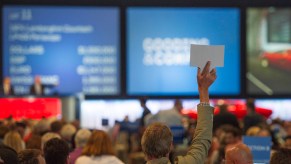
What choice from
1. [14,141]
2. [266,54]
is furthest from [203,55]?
[266,54]

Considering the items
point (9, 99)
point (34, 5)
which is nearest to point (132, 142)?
point (9, 99)

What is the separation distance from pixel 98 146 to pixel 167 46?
11.1m

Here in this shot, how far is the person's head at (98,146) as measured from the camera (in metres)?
7.12

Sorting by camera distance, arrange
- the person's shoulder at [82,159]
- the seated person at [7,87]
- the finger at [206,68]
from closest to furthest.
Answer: the finger at [206,68], the person's shoulder at [82,159], the seated person at [7,87]

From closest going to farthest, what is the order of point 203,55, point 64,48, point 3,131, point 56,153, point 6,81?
point 203,55 < point 56,153 < point 3,131 < point 6,81 < point 64,48

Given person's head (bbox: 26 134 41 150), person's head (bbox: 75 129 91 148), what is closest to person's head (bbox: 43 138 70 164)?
person's head (bbox: 26 134 41 150)

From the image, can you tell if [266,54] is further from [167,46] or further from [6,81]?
[6,81]

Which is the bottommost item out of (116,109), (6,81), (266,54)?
(116,109)

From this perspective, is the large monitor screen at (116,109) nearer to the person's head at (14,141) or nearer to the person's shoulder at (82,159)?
the person's head at (14,141)

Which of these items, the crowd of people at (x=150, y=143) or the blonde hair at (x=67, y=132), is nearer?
the crowd of people at (x=150, y=143)

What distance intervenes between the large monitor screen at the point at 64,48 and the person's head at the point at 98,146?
411 inches

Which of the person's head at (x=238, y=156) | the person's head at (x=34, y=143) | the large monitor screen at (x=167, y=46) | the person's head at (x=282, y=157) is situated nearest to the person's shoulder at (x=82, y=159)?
the person's head at (x=34, y=143)

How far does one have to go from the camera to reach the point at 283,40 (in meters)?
18.3

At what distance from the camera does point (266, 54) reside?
18219mm
